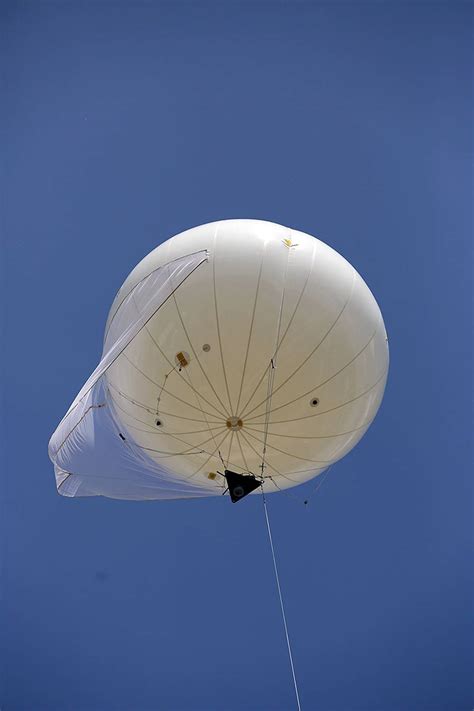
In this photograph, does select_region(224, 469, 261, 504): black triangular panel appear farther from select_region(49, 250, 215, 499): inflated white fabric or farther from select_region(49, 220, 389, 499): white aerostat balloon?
select_region(49, 250, 215, 499): inflated white fabric

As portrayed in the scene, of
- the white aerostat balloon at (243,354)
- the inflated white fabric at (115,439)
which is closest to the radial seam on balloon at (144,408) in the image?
the white aerostat balloon at (243,354)

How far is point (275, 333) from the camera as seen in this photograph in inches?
488

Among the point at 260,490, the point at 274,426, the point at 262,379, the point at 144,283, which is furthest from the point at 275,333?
the point at 260,490

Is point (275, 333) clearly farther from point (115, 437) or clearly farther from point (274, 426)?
point (115, 437)

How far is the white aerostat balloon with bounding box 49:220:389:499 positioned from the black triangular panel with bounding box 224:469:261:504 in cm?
27

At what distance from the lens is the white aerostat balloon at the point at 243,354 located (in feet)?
41.0

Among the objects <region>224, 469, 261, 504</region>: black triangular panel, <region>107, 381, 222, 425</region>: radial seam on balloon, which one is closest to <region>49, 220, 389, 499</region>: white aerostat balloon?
<region>107, 381, 222, 425</region>: radial seam on balloon

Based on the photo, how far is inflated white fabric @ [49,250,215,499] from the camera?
13.1 m

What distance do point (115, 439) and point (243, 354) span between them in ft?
12.6

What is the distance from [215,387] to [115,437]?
3232 millimetres

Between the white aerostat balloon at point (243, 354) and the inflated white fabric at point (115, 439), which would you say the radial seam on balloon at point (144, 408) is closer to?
the white aerostat balloon at point (243, 354)

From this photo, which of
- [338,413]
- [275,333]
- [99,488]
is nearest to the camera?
[275,333]

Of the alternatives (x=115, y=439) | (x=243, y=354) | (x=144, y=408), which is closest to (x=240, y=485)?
(x=144, y=408)

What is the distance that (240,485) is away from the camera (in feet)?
44.2
